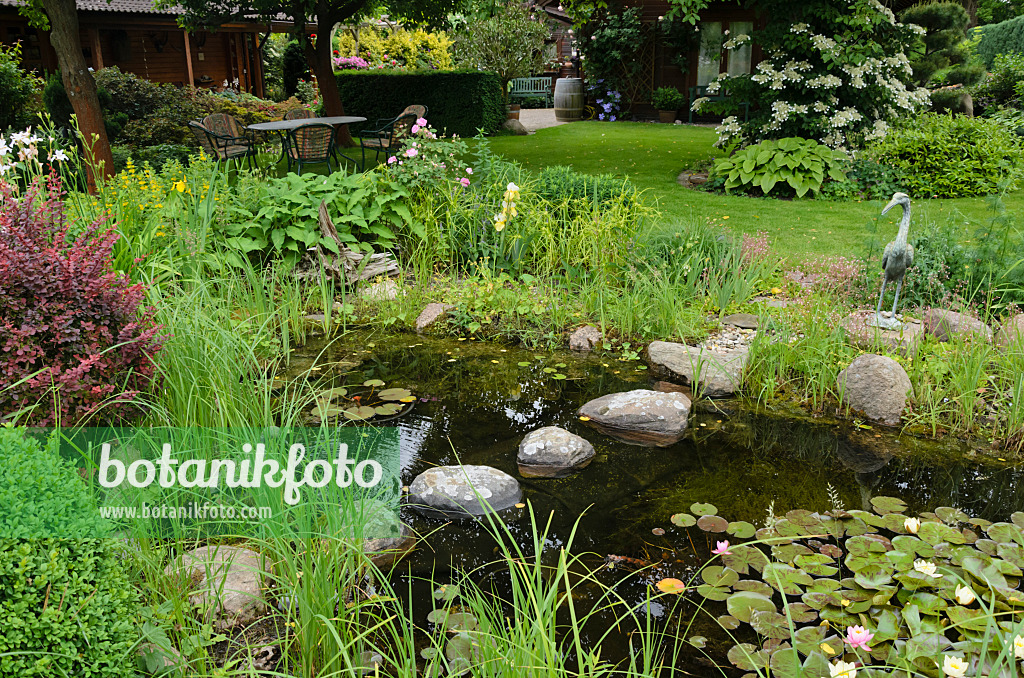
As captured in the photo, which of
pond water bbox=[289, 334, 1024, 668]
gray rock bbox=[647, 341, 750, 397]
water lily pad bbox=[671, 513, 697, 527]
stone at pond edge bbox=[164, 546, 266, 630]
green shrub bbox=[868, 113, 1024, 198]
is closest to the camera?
stone at pond edge bbox=[164, 546, 266, 630]

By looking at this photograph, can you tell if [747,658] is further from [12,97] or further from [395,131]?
[12,97]

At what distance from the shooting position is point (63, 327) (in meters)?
2.85

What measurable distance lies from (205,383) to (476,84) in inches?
544

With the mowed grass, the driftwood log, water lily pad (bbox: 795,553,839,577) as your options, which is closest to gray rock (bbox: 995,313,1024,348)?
the mowed grass

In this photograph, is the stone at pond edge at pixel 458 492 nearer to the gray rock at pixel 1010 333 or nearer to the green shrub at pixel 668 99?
the gray rock at pixel 1010 333

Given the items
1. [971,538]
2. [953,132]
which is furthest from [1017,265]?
[953,132]

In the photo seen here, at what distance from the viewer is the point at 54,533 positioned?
175 centimetres

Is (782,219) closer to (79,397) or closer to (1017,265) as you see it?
(1017,265)

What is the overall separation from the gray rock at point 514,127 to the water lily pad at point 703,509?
14.6 meters

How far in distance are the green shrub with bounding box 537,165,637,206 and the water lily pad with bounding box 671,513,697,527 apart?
355 cm

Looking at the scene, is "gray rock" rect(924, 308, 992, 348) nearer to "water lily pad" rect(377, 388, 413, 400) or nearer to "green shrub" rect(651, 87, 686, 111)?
"water lily pad" rect(377, 388, 413, 400)

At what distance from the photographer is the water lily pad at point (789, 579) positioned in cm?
270

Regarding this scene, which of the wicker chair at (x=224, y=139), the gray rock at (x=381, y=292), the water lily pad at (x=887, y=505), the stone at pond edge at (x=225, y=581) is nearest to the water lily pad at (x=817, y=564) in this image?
the water lily pad at (x=887, y=505)

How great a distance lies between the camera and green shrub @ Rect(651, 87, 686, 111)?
62.7 feet
